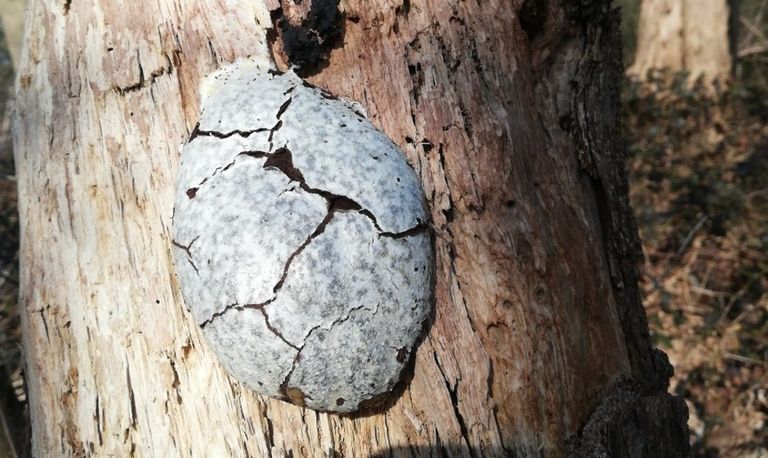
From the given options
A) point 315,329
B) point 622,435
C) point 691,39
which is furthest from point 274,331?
point 691,39

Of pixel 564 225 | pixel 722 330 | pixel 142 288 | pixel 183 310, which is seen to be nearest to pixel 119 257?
pixel 142 288

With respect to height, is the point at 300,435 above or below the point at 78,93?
below

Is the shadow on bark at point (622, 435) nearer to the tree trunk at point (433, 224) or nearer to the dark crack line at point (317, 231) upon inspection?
the tree trunk at point (433, 224)

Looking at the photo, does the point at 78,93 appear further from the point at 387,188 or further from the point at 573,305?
the point at 573,305

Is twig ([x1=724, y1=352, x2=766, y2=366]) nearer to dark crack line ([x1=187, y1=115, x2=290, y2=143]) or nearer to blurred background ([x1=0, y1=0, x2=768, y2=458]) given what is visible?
blurred background ([x1=0, y1=0, x2=768, y2=458])

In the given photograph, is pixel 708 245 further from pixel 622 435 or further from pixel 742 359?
pixel 622 435
